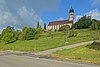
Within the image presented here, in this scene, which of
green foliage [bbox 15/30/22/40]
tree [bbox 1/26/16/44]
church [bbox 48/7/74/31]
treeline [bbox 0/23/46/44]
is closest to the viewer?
tree [bbox 1/26/16/44]

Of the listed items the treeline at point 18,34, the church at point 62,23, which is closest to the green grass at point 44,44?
the treeline at point 18,34

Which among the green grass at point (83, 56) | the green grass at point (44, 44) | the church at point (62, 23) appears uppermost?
the church at point (62, 23)

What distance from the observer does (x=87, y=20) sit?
4193 inches

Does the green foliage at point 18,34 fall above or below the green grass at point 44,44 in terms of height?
above

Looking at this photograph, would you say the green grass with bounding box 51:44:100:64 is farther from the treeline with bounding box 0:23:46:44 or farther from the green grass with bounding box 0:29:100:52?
the treeline with bounding box 0:23:46:44

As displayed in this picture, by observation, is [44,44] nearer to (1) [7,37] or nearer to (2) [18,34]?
(1) [7,37]

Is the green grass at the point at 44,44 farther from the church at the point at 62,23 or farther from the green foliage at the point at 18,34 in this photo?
the church at the point at 62,23

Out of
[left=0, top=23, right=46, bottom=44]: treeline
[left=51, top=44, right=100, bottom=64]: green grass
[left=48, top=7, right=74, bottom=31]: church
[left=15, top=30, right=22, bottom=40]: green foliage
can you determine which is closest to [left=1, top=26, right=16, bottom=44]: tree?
[left=0, top=23, right=46, bottom=44]: treeline

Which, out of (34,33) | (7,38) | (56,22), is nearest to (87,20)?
(34,33)

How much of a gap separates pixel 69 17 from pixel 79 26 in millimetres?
54919

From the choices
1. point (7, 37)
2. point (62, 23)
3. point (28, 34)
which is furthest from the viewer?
point (62, 23)

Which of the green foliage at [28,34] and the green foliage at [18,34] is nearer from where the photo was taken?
the green foliage at [28,34]

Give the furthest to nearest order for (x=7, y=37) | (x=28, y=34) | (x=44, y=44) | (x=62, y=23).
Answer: (x=62, y=23)
(x=28, y=34)
(x=7, y=37)
(x=44, y=44)

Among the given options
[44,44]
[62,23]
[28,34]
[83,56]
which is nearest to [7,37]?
[28,34]
